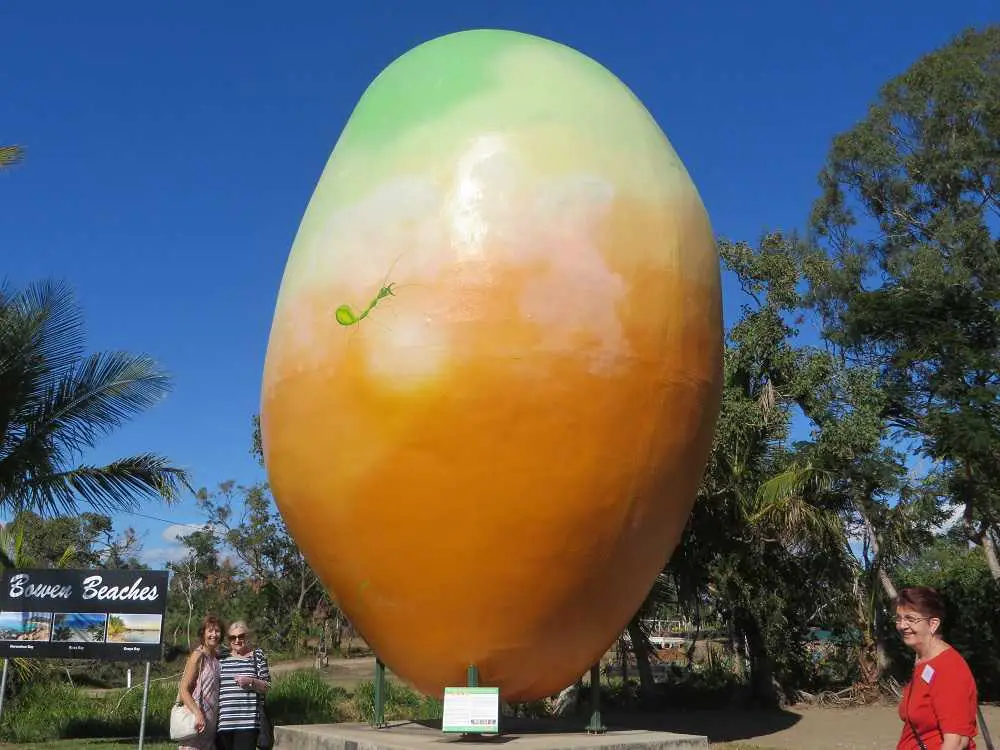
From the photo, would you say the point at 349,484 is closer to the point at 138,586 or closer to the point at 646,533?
the point at 646,533

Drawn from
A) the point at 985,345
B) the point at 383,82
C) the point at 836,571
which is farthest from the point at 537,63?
the point at 985,345

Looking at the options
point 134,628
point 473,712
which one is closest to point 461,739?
point 473,712

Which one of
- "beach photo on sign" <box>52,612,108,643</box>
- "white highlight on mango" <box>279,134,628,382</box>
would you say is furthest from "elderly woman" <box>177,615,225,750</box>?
"beach photo on sign" <box>52,612,108,643</box>

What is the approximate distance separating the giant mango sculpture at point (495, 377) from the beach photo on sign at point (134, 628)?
5.70m

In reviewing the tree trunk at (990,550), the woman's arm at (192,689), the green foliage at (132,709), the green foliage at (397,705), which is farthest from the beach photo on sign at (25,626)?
the tree trunk at (990,550)

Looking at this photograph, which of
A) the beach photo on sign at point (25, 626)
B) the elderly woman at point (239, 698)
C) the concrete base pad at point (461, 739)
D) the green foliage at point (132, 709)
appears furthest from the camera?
the green foliage at point (132, 709)

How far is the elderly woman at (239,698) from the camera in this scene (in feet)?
18.6

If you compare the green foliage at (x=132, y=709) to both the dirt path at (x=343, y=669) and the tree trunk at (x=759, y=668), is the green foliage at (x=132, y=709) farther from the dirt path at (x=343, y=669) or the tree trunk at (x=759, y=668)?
the tree trunk at (x=759, y=668)

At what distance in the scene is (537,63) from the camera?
Answer: 5.90 m

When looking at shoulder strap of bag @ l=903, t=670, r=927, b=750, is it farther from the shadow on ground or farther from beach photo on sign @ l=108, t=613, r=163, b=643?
beach photo on sign @ l=108, t=613, r=163, b=643

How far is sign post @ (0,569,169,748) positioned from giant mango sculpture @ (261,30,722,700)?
5.74 metres

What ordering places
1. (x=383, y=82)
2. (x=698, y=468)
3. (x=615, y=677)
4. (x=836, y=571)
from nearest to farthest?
(x=698, y=468), (x=383, y=82), (x=836, y=571), (x=615, y=677)

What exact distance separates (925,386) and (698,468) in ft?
51.2

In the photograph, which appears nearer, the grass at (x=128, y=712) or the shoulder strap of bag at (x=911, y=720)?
the shoulder strap of bag at (x=911, y=720)
